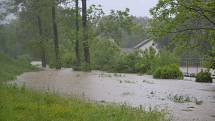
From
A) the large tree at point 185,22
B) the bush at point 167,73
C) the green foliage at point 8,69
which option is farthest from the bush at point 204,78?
the green foliage at point 8,69

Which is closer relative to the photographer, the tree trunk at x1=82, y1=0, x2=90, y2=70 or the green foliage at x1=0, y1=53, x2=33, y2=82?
the green foliage at x1=0, y1=53, x2=33, y2=82

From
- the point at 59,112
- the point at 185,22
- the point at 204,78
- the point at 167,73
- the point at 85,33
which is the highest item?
the point at 85,33

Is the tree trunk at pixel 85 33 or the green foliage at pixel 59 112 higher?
the tree trunk at pixel 85 33

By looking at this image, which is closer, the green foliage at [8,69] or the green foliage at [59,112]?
the green foliage at [59,112]

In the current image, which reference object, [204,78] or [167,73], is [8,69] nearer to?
[167,73]

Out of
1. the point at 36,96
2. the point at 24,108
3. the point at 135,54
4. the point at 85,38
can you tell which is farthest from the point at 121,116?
the point at 135,54

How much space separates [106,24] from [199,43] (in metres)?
21.7

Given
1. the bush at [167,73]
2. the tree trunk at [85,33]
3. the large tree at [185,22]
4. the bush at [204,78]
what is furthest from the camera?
the tree trunk at [85,33]

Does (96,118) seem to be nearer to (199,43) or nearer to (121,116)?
(121,116)

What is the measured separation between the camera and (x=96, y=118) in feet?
28.9

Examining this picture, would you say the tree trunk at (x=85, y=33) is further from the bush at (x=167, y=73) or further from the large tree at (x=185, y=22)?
the large tree at (x=185, y=22)

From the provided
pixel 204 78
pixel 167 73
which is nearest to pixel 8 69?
pixel 167 73

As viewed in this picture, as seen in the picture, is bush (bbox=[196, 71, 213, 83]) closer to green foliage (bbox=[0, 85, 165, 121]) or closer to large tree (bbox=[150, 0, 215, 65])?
large tree (bbox=[150, 0, 215, 65])

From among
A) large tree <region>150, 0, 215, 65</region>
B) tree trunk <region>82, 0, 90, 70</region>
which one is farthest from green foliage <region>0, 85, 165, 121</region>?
tree trunk <region>82, 0, 90, 70</region>
